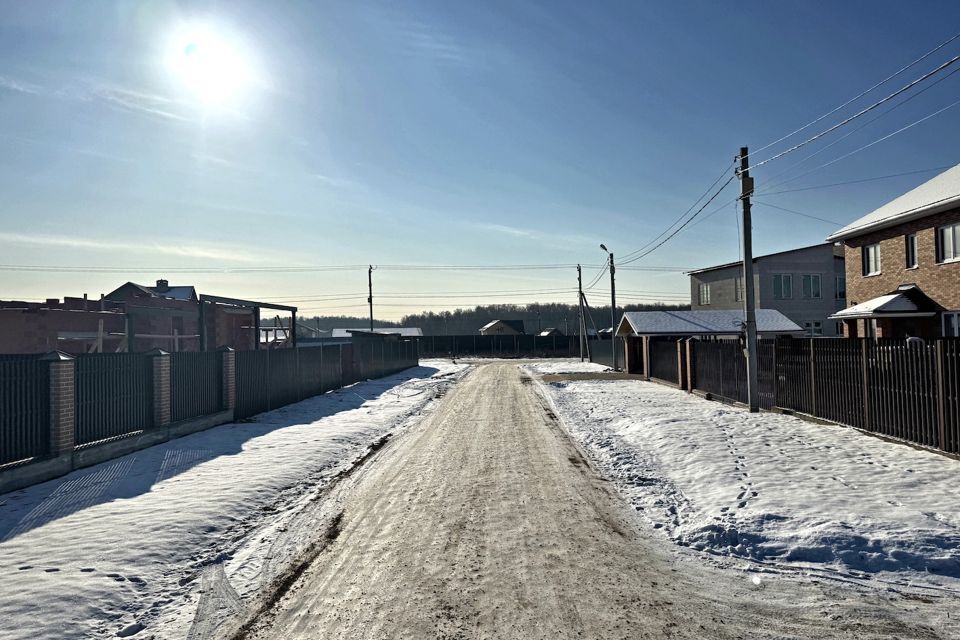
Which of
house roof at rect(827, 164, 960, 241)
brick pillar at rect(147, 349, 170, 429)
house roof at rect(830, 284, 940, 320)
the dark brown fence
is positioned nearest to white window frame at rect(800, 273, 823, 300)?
house roof at rect(827, 164, 960, 241)

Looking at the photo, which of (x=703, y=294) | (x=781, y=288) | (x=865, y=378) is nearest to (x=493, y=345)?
(x=703, y=294)

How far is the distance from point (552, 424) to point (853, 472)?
7.18 meters

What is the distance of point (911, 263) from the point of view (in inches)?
765

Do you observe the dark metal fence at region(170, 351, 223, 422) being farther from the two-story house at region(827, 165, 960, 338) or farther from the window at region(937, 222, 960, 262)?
the window at region(937, 222, 960, 262)

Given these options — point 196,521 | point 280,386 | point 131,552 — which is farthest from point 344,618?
point 280,386

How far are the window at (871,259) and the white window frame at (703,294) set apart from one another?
24036 millimetres

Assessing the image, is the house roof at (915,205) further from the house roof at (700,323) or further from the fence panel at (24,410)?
the fence panel at (24,410)

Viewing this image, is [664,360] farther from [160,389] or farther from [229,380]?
[160,389]

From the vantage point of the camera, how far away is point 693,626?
418 cm

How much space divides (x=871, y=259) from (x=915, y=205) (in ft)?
11.5

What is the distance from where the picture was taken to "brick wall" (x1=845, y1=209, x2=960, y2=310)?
1762 centimetres

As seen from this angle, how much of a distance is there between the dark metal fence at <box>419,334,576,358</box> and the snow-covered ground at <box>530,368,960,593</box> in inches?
2137

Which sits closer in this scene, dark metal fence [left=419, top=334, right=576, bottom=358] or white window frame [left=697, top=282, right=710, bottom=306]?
white window frame [left=697, top=282, right=710, bottom=306]

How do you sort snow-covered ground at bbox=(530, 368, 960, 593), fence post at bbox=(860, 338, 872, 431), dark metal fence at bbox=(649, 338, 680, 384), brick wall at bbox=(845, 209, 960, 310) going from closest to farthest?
snow-covered ground at bbox=(530, 368, 960, 593) → fence post at bbox=(860, 338, 872, 431) → brick wall at bbox=(845, 209, 960, 310) → dark metal fence at bbox=(649, 338, 680, 384)
